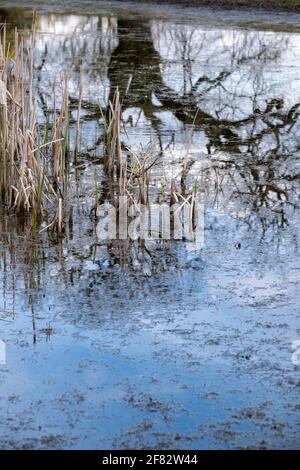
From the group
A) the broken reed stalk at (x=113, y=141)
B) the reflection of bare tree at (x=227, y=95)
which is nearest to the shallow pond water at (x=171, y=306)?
the reflection of bare tree at (x=227, y=95)

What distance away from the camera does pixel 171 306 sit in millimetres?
4625

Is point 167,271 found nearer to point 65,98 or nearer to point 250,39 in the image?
point 65,98

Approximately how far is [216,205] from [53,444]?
2.86 metres

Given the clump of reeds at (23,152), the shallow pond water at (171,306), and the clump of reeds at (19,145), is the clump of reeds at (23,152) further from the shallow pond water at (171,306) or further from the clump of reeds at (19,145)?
the shallow pond water at (171,306)

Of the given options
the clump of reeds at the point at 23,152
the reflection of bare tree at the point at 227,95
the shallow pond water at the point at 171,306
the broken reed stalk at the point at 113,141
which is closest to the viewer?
the shallow pond water at the point at 171,306

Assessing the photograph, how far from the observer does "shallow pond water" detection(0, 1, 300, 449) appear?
3.66 metres

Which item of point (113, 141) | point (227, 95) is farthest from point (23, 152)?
point (227, 95)

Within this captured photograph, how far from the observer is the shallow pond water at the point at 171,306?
3660mm

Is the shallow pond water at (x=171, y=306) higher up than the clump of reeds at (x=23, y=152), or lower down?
lower down

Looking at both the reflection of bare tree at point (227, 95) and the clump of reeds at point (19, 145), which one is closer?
the clump of reeds at point (19, 145)

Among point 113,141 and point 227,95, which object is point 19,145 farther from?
point 227,95

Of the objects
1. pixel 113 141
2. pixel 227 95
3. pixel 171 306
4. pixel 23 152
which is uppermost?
pixel 23 152

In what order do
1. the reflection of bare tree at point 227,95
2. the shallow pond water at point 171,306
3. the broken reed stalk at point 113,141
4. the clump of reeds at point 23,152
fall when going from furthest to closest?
the reflection of bare tree at point 227,95 → the broken reed stalk at point 113,141 → the clump of reeds at point 23,152 → the shallow pond water at point 171,306
